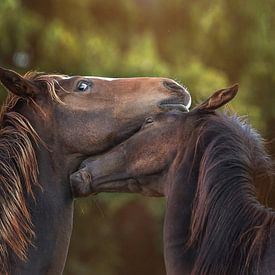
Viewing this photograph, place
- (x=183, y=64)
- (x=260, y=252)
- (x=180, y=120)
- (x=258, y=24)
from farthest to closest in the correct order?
(x=183, y=64), (x=258, y=24), (x=180, y=120), (x=260, y=252)

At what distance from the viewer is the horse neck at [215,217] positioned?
3.67m

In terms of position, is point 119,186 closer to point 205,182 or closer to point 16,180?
point 16,180

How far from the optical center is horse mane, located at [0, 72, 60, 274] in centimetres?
439

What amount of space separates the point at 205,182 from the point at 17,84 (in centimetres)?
123

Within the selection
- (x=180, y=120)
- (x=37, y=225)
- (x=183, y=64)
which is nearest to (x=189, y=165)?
(x=180, y=120)

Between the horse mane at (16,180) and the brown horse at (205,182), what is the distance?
387 mm

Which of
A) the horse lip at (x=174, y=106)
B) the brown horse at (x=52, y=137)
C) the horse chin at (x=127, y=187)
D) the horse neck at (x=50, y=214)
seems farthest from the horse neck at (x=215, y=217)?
the horse neck at (x=50, y=214)

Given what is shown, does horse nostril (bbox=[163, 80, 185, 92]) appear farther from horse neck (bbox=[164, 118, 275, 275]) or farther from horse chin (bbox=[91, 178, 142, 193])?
horse neck (bbox=[164, 118, 275, 275])

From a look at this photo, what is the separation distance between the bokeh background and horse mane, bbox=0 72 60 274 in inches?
196

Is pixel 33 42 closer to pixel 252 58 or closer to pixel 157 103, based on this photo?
pixel 252 58

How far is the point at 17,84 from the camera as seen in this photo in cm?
466

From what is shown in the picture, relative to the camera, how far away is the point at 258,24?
1066cm

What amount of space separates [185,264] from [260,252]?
429 mm

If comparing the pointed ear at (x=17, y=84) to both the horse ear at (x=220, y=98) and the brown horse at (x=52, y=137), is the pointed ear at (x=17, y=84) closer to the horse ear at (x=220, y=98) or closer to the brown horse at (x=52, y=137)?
the brown horse at (x=52, y=137)
